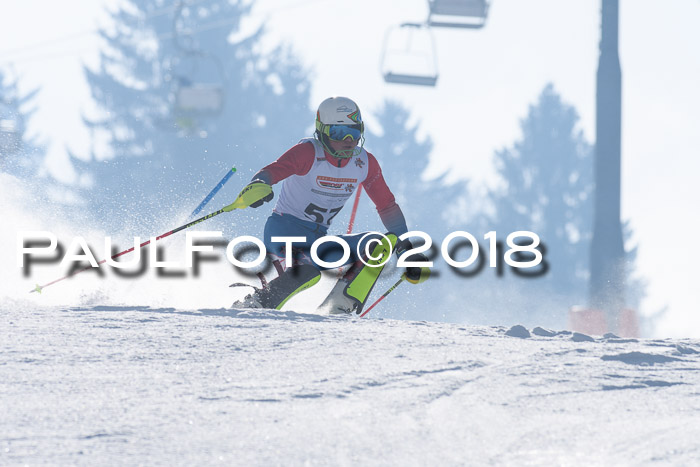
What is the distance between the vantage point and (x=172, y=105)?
35.7m

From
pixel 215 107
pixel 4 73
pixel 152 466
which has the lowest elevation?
pixel 152 466

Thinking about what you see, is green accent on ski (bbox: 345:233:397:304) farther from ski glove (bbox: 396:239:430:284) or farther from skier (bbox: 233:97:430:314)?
ski glove (bbox: 396:239:430:284)

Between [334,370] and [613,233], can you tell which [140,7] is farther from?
[334,370]

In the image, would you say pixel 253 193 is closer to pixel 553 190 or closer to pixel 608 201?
pixel 608 201

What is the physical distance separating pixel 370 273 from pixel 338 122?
1032 millimetres

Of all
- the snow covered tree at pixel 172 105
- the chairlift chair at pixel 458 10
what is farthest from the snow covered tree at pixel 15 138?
the chairlift chair at pixel 458 10

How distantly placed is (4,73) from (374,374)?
154ft

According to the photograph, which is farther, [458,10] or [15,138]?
[15,138]

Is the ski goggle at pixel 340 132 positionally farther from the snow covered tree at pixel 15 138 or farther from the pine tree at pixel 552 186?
the pine tree at pixel 552 186

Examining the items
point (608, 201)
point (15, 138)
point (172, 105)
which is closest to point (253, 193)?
point (608, 201)

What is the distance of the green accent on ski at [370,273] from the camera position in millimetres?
7352

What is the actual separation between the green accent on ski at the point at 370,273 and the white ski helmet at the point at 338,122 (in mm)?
666

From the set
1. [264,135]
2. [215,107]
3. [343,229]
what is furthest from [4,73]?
[215,107]

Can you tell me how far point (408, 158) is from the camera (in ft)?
143
